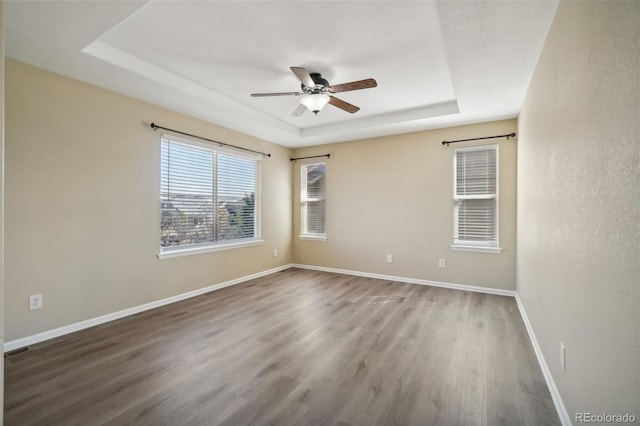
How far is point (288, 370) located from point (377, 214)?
3.31 m

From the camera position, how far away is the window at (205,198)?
12.3ft

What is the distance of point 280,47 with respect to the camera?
97.3 inches

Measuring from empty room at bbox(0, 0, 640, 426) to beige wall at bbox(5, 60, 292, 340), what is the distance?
2 centimetres

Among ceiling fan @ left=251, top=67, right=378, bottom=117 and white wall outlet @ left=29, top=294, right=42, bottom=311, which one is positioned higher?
ceiling fan @ left=251, top=67, right=378, bottom=117

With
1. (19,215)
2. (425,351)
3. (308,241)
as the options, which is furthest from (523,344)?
(19,215)

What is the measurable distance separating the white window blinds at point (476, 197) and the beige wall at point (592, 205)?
211cm

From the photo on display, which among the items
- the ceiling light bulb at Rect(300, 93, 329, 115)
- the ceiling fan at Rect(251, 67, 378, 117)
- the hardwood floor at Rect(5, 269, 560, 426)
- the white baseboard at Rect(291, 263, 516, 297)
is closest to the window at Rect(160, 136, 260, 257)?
the hardwood floor at Rect(5, 269, 560, 426)

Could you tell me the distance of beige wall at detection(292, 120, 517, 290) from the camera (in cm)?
405

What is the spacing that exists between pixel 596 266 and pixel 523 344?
5.97 feet

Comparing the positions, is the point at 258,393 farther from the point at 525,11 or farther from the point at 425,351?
the point at 525,11

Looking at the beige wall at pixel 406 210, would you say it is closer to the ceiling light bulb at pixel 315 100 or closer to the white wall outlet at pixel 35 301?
the ceiling light bulb at pixel 315 100

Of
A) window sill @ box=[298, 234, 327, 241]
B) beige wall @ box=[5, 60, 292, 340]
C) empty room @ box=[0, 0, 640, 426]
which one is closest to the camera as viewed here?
empty room @ box=[0, 0, 640, 426]

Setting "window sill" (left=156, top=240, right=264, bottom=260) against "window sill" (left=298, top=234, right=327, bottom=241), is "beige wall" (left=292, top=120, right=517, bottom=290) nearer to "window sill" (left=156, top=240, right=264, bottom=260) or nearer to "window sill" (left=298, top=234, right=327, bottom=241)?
"window sill" (left=298, top=234, right=327, bottom=241)

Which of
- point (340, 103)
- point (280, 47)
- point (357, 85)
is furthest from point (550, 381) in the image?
point (280, 47)
